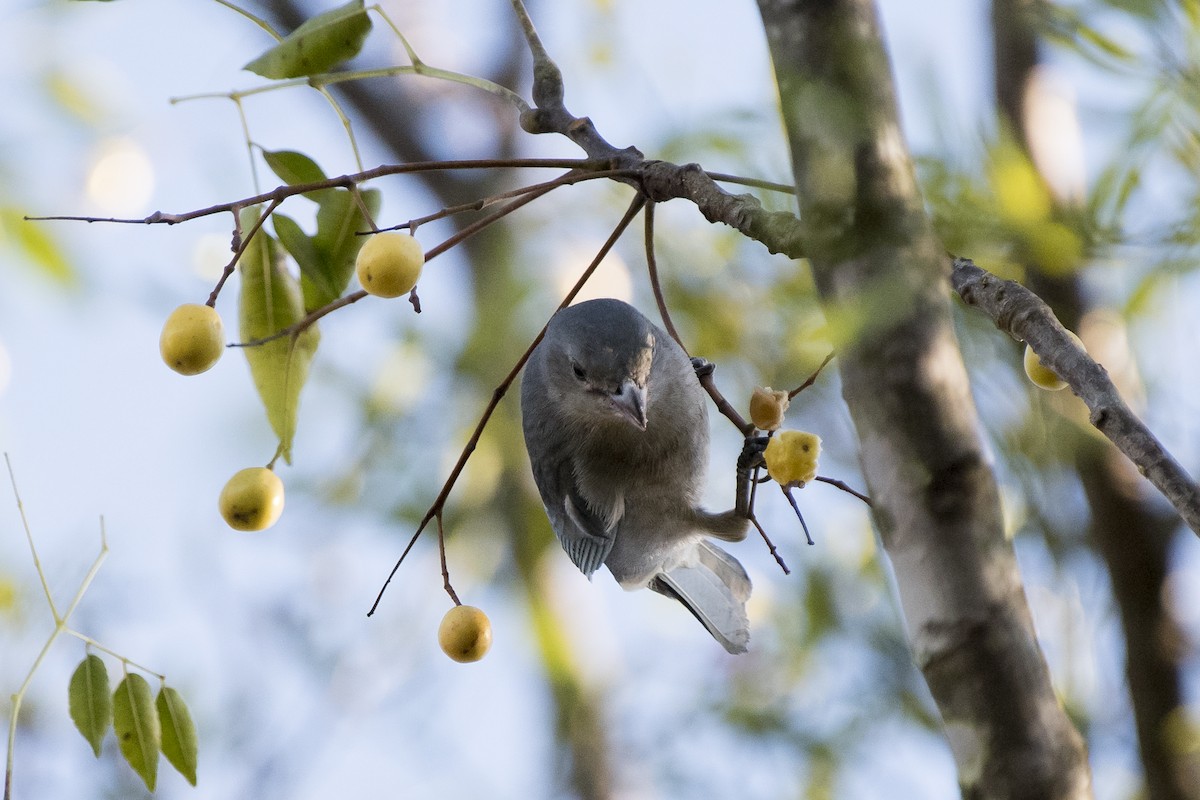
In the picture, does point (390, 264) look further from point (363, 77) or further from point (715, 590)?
point (715, 590)

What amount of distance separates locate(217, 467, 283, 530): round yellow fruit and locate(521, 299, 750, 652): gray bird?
0.93 metres

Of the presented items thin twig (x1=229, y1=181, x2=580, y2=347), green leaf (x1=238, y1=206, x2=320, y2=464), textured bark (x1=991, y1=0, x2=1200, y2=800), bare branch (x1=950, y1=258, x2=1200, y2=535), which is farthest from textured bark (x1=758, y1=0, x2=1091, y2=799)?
textured bark (x1=991, y1=0, x2=1200, y2=800)

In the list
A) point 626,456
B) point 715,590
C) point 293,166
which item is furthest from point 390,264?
point 715,590

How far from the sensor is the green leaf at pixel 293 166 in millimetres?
2453

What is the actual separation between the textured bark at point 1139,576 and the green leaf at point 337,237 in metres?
2.34

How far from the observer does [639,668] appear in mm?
6379

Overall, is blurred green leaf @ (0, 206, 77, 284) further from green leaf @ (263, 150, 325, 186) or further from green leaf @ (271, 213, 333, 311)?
Answer: green leaf @ (263, 150, 325, 186)

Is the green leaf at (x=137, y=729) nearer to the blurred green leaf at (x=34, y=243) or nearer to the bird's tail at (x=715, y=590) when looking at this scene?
the blurred green leaf at (x=34, y=243)

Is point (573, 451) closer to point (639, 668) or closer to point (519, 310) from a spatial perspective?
point (519, 310)

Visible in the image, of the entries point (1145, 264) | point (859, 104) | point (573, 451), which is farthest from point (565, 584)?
point (859, 104)

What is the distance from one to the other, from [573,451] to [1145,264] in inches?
63.1

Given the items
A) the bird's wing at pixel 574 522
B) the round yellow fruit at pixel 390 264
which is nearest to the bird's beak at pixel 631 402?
the bird's wing at pixel 574 522

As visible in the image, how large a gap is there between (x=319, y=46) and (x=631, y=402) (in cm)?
111

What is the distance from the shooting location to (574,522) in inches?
125
